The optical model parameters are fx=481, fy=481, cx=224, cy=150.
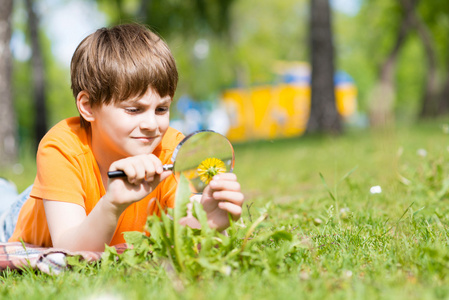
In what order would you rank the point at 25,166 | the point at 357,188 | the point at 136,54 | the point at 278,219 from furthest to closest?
the point at 25,166
the point at 357,188
the point at 278,219
the point at 136,54

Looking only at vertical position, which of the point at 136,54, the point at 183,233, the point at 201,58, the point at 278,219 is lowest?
the point at 201,58

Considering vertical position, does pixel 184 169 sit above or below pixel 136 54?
below

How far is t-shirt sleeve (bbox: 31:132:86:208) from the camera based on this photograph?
220 cm

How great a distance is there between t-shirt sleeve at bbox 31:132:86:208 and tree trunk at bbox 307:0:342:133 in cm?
968

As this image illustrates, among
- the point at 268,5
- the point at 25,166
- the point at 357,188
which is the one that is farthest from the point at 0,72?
the point at 268,5

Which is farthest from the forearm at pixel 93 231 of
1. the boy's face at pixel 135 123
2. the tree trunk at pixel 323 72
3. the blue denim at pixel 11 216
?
the tree trunk at pixel 323 72

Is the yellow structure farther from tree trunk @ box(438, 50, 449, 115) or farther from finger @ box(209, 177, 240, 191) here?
finger @ box(209, 177, 240, 191)

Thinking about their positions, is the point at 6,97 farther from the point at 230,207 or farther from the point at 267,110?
the point at 267,110

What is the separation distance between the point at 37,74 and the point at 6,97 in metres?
6.03

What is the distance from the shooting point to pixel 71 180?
2.24 meters

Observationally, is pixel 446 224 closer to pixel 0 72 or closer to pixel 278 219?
pixel 278 219

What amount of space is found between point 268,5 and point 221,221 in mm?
32800

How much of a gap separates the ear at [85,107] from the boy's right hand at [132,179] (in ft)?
1.85

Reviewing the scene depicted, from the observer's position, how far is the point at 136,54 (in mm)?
2311
